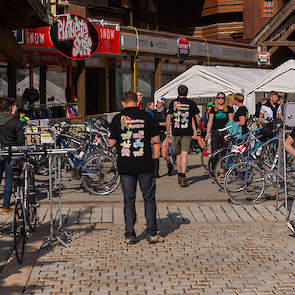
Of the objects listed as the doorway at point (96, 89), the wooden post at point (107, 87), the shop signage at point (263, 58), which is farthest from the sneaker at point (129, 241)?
the shop signage at point (263, 58)

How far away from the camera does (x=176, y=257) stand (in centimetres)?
639

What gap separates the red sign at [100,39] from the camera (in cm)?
1803

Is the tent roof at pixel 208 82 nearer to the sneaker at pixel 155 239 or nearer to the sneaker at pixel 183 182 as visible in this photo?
the sneaker at pixel 183 182

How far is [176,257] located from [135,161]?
1.28 meters

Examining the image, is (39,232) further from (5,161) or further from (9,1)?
(9,1)

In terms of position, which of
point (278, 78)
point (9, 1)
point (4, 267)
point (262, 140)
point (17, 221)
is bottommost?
point (4, 267)

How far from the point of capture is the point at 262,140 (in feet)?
35.2

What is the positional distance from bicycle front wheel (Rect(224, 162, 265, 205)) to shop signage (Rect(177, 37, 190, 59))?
1523cm

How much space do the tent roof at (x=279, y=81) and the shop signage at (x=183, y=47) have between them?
25.4 feet

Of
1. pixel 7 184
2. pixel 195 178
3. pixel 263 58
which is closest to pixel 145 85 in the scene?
pixel 263 58

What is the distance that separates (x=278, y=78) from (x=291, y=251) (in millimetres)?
10752

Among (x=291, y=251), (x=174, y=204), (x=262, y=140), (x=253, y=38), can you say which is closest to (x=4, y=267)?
(x=291, y=251)

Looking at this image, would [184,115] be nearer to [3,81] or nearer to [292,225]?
[292,225]

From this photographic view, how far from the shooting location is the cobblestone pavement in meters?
5.40
